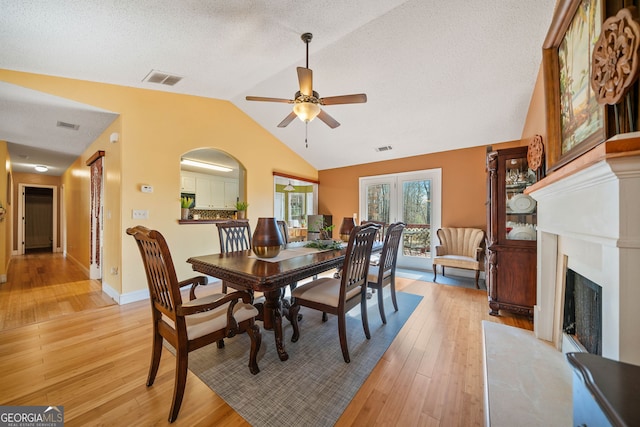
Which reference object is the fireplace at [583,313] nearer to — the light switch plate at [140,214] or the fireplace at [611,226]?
the fireplace at [611,226]

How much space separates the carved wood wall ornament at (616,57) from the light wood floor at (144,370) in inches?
66.3

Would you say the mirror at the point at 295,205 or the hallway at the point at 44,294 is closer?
the hallway at the point at 44,294

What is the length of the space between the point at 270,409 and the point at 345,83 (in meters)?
3.49

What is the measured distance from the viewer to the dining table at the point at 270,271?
1.57 metres

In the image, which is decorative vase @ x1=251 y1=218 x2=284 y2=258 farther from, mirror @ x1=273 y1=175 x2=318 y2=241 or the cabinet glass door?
mirror @ x1=273 y1=175 x2=318 y2=241

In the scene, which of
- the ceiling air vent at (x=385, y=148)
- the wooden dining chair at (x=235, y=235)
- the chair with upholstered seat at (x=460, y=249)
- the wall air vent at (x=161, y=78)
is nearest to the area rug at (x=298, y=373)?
the wooden dining chair at (x=235, y=235)

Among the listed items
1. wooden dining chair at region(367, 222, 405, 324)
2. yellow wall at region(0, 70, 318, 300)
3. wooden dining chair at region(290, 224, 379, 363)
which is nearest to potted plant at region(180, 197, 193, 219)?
yellow wall at region(0, 70, 318, 300)

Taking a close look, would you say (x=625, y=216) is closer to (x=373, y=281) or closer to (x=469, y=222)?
(x=373, y=281)

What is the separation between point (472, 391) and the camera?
4.94 feet

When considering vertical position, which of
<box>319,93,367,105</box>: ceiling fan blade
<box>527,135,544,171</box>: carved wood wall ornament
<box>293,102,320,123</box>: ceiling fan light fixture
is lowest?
<box>527,135,544,171</box>: carved wood wall ornament

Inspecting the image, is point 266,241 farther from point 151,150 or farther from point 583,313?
point 151,150

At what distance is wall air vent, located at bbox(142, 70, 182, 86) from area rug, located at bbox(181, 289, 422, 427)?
3035 mm

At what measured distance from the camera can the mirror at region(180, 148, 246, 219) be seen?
5177mm

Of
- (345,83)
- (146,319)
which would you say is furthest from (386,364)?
(345,83)
